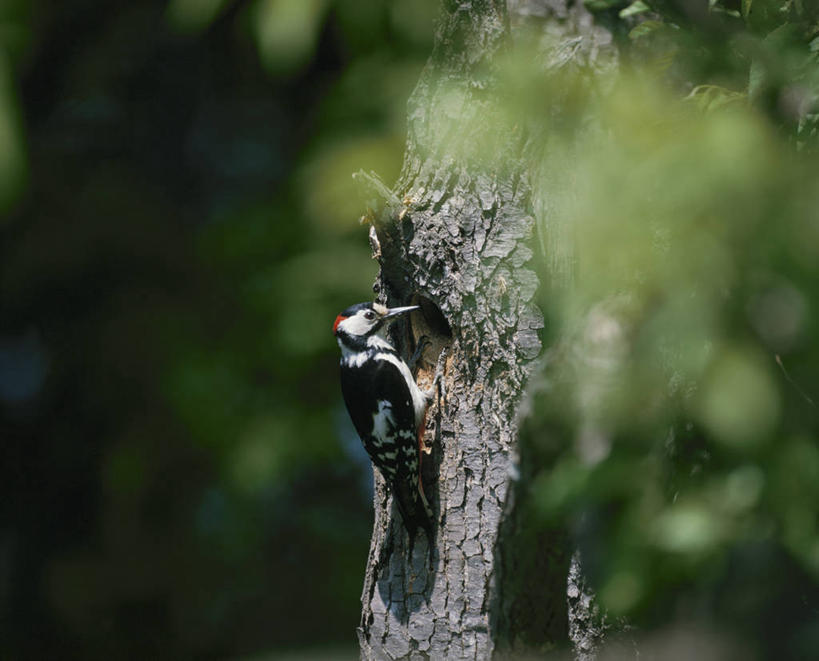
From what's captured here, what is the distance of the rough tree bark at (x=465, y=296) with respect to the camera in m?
1.98

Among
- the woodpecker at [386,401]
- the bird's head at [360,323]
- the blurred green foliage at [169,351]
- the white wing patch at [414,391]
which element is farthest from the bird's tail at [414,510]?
the blurred green foliage at [169,351]

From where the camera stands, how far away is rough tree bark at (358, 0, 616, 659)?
1.98m

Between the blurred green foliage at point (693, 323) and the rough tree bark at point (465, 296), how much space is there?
0.63 m

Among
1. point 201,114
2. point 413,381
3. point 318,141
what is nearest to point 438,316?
point 413,381

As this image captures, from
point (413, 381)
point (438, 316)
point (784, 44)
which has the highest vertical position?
point (784, 44)

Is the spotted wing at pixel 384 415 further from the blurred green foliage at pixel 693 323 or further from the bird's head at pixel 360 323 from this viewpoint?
the blurred green foliage at pixel 693 323

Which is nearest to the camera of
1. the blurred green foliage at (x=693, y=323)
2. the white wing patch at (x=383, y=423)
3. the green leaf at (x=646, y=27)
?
the blurred green foliage at (x=693, y=323)

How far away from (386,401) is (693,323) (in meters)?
1.67

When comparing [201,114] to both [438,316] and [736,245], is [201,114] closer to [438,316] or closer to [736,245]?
[438,316]

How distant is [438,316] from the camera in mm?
2318

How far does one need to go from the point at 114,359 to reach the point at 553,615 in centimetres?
290

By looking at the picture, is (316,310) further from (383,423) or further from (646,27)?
(646,27)

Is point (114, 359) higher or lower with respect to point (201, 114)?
lower

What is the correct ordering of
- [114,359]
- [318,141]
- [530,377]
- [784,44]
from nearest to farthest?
[784,44], [530,377], [318,141], [114,359]
